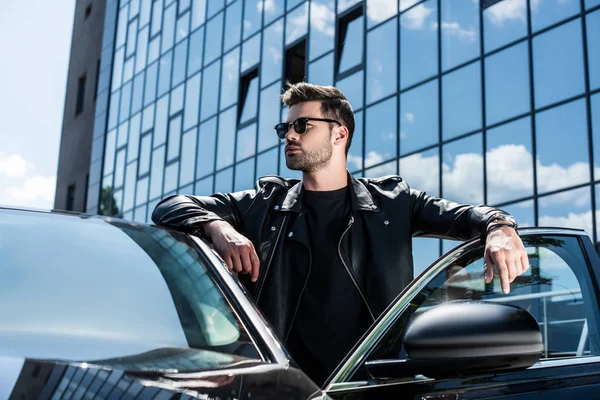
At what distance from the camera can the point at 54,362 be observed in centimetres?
125

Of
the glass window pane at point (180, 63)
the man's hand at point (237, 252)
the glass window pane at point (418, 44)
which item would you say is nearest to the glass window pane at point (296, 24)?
the glass window pane at point (418, 44)

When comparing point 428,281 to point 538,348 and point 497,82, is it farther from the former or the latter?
point 497,82

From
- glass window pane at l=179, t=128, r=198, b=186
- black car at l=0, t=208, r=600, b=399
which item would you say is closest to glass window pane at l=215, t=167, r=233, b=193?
glass window pane at l=179, t=128, r=198, b=186

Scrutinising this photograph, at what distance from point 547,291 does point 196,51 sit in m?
21.3

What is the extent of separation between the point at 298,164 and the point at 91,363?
1964mm

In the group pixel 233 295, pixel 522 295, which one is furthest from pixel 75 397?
pixel 522 295

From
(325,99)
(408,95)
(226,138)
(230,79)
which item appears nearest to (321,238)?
(325,99)

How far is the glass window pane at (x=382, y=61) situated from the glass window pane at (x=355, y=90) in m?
0.24

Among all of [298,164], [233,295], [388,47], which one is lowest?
[233,295]

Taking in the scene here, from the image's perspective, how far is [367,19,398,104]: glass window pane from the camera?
14953mm

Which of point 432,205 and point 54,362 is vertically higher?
point 432,205

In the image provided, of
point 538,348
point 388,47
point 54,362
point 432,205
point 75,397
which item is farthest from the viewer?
point 388,47

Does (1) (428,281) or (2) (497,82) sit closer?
(1) (428,281)

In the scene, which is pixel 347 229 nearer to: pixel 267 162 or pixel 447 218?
pixel 447 218
